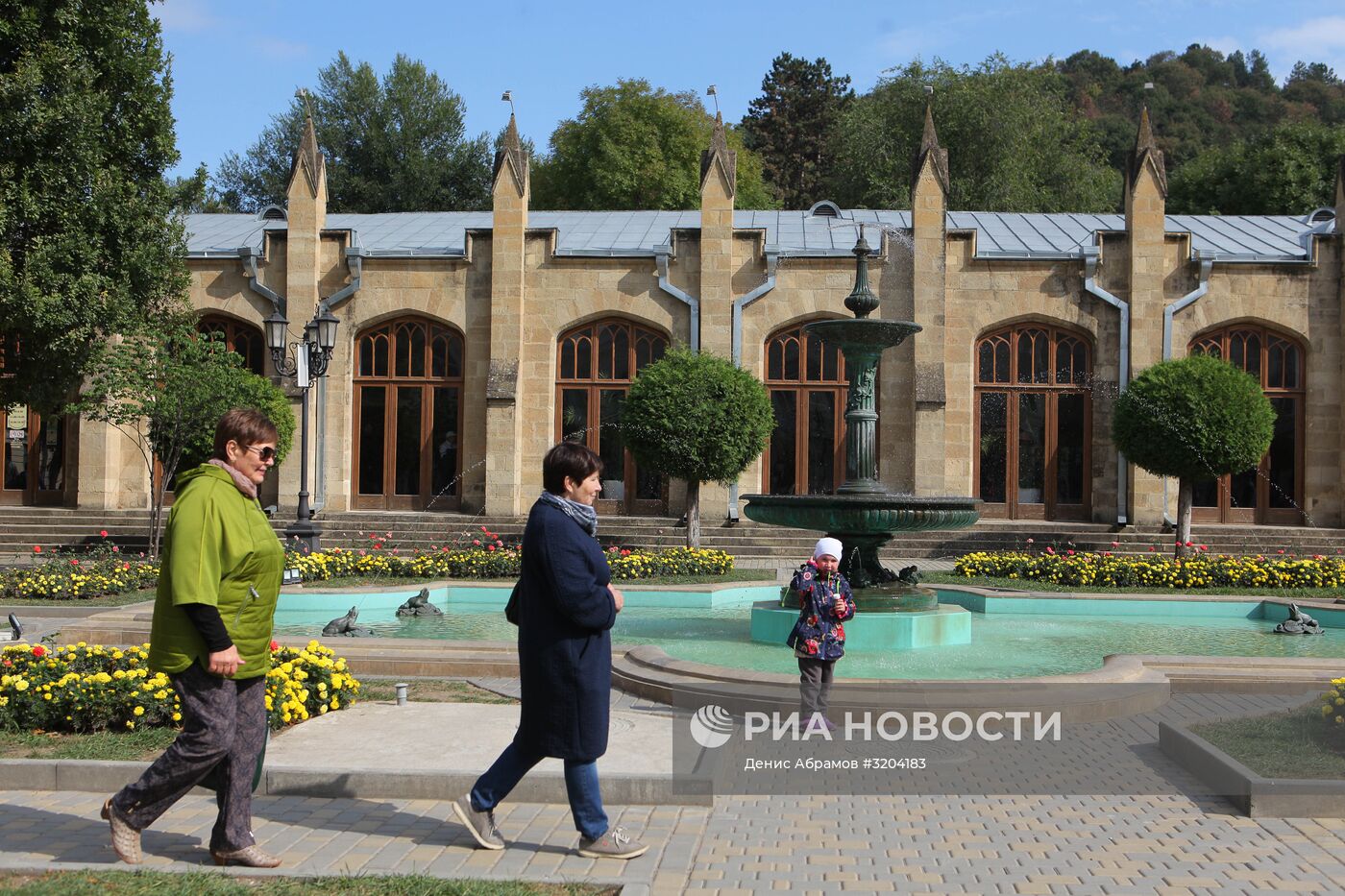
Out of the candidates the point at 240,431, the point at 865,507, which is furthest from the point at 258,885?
the point at 865,507

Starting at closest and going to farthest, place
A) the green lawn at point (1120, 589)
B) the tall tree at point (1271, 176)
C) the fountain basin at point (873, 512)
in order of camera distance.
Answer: the fountain basin at point (873, 512) < the green lawn at point (1120, 589) < the tall tree at point (1271, 176)

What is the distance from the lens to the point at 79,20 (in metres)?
19.0

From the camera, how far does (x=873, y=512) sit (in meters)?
11.5

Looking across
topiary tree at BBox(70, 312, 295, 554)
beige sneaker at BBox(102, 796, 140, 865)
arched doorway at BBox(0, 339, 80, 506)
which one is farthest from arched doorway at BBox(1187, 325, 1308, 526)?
arched doorway at BBox(0, 339, 80, 506)

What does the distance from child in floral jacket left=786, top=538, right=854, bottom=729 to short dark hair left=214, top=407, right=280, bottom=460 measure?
386cm

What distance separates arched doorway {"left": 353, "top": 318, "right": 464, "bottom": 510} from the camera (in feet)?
88.9

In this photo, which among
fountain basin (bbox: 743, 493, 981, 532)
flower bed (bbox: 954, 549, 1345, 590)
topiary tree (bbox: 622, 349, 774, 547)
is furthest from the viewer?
topiary tree (bbox: 622, 349, 774, 547)

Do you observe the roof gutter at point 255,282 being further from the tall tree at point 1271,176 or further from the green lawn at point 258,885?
the tall tree at point 1271,176

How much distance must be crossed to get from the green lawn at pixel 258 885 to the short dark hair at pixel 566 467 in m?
1.63

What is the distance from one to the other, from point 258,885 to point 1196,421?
783 inches

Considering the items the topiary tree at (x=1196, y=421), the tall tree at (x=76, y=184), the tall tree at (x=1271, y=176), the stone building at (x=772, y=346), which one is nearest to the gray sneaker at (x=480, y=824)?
the tall tree at (x=76, y=184)

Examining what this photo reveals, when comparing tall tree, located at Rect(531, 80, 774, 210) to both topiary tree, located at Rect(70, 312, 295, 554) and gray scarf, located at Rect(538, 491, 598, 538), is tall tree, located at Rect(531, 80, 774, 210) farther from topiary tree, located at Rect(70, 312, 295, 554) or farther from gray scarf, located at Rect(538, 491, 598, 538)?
gray scarf, located at Rect(538, 491, 598, 538)

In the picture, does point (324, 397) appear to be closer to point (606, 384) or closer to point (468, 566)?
point (606, 384)

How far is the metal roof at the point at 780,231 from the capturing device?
2670cm
